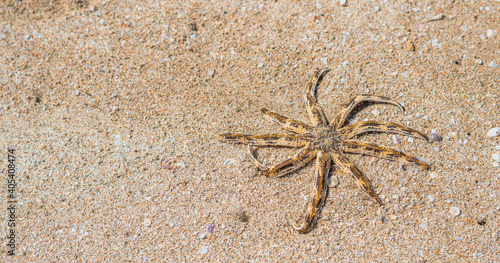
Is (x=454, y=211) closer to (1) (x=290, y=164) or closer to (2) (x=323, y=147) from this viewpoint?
(2) (x=323, y=147)

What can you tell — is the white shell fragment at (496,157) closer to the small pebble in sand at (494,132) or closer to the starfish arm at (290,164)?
the small pebble in sand at (494,132)

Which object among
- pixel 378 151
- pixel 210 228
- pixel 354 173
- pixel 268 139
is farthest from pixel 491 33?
pixel 210 228

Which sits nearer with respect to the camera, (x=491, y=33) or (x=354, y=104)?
(x=354, y=104)

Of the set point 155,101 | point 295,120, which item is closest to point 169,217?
point 155,101

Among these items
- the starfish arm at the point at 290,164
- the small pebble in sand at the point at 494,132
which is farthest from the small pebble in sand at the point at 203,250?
the small pebble in sand at the point at 494,132

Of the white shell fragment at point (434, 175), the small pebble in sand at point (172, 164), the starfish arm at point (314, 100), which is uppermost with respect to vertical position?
the starfish arm at point (314, 100)

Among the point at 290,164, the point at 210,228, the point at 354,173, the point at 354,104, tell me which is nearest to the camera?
the point at 354,173

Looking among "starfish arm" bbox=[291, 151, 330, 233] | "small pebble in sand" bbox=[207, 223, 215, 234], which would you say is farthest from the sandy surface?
"starfish arm" bbox=[291, 151, 330, 233]
